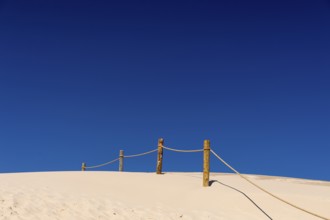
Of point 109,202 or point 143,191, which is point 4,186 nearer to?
point 109,202

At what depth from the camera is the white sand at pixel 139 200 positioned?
7.84 meters

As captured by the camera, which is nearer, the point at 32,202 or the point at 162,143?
the point at 32,202

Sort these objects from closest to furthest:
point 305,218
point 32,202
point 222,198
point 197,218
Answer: point 32,202, point 197,218, point 305,218, point 222,198

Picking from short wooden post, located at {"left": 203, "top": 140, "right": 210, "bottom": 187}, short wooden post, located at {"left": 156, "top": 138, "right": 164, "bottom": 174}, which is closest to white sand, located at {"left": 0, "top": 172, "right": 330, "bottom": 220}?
short wooden post, located at {"left": 203, "top": 140, "right": 210, "bottom": 187}

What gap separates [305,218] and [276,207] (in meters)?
0.78

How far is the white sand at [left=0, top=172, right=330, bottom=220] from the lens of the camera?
7844 mm

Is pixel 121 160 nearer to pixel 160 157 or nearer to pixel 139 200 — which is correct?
→ pixel 160 157

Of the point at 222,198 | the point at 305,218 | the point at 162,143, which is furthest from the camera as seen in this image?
the point at 162,143

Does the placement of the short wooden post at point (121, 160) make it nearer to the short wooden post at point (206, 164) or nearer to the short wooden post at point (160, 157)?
the short wooden post at point (160, 157)

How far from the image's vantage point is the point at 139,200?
31.7 feet

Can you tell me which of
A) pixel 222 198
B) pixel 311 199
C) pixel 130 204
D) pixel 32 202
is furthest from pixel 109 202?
pixel 311 199

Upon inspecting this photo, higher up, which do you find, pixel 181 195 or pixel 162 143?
pixel 162 143

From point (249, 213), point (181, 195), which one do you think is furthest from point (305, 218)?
point (181, 195)

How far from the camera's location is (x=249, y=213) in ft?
30.6
